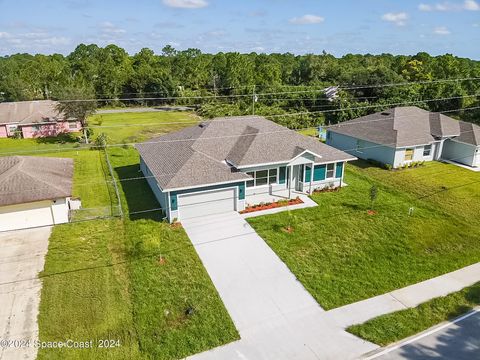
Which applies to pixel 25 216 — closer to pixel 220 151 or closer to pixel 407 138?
pixel 220 151

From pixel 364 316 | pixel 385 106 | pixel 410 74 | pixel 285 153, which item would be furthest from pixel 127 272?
pixel 410 74

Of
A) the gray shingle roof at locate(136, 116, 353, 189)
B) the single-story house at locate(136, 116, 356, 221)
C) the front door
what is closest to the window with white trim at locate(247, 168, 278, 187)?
the single-story house at locate(136, 116, 356, 221)

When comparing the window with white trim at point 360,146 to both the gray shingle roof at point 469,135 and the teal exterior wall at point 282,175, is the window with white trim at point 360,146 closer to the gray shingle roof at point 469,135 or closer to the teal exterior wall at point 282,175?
the gray shingle roof at point 469,135

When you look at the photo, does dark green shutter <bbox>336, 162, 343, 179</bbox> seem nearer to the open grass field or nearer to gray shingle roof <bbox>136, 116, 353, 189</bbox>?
gray shingle roof <bbox>136, 116, 353, 189</bbox>

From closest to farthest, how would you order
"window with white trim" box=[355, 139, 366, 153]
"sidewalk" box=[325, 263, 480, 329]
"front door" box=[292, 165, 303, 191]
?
1. "sidewalk" box=[325, 263, 480, 329]
2. "front door" box=[292, 165, 303, 191]
3. "window with white trim" box=[355, 139, 366, 153]

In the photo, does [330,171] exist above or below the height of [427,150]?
below

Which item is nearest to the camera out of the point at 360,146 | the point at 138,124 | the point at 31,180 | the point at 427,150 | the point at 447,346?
the point at 447,346


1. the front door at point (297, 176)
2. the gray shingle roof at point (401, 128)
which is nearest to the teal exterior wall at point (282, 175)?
the front door at point (297, 176)

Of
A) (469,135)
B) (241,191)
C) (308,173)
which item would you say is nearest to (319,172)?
(308,173)
